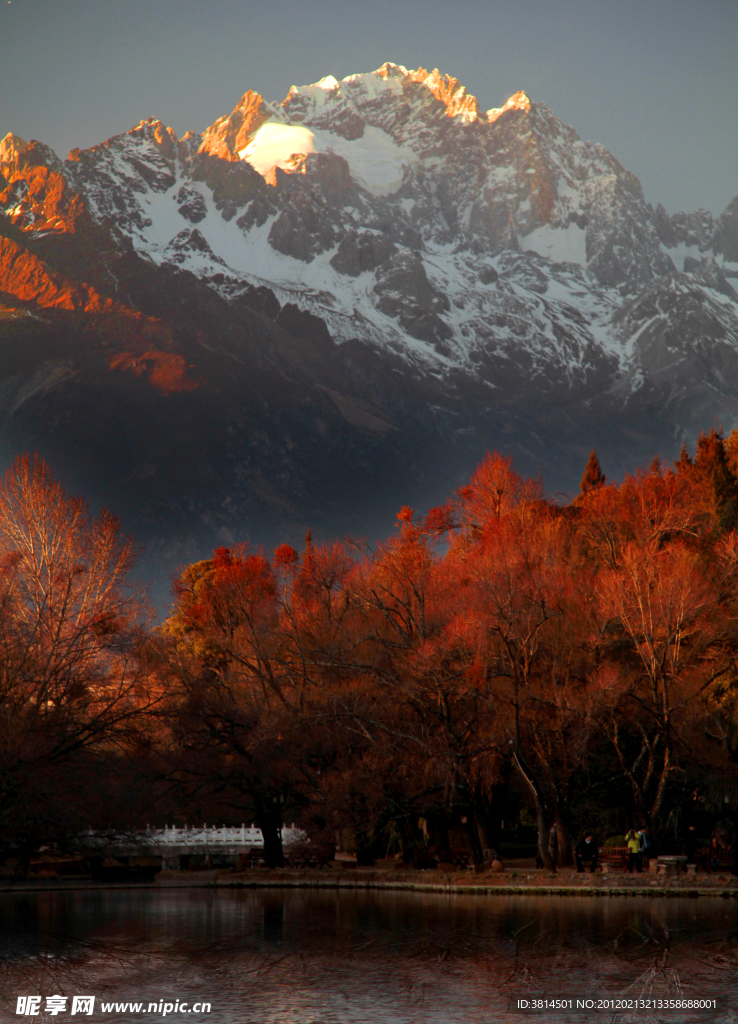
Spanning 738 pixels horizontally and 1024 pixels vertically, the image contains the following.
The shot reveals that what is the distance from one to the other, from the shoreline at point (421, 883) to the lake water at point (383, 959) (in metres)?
0.80

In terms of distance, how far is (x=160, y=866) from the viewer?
48.8 meters

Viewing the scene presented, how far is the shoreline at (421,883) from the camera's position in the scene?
101 ft

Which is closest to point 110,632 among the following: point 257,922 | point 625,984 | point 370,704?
point 370,704


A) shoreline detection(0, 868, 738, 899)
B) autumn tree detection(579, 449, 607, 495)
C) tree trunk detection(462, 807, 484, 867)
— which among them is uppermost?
autumn tree detection(579, 449, 607, 495)

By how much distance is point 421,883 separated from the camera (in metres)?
35.5

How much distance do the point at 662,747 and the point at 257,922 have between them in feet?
54.3

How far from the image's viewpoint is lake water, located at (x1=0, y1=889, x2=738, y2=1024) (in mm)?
16625

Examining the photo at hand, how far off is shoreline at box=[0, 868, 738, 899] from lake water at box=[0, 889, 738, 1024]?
2.64 ft

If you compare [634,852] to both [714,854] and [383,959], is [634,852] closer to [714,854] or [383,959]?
[714,854]

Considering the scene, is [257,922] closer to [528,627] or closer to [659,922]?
[659,922]

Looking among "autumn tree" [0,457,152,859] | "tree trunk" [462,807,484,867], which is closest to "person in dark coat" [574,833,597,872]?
"tree trunk" [462,807,484,867]

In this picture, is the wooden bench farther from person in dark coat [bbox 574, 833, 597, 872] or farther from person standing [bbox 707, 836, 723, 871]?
person standing [bbox 707, 836, 723, 871]

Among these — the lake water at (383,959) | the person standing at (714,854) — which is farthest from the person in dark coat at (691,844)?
the lake water at (383,959)

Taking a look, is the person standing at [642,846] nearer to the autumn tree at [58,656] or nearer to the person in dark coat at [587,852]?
the person in dark coat at [587,852]
